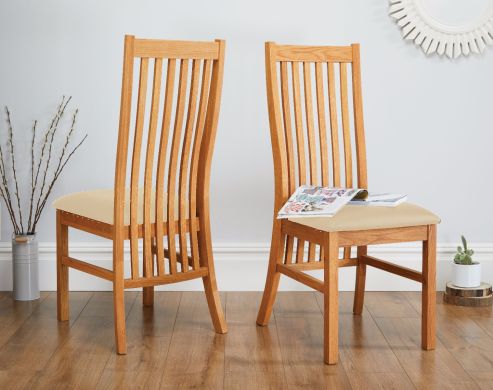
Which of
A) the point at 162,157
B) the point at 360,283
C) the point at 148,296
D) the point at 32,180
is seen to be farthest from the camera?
A: the point at 32,180

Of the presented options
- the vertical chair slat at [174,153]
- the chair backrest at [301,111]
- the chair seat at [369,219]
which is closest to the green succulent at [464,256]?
the chair backrest at [301,111]

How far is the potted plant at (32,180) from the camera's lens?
3061 millimetres

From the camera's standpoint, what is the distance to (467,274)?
10.0 ft

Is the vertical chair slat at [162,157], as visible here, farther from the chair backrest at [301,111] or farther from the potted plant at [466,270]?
the potted plant at [466,270]

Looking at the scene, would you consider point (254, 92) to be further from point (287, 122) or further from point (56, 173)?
point (56, 173)

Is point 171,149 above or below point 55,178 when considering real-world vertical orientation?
above

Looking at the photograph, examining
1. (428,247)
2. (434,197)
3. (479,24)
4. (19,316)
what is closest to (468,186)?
(434,197)

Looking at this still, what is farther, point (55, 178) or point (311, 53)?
point (55, 178)

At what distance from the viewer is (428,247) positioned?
2471 mm

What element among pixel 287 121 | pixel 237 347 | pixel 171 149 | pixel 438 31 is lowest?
pixel 237 347

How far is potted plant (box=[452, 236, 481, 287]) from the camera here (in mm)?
3049

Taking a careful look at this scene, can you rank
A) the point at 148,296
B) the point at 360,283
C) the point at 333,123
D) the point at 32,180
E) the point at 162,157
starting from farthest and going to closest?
1. the point at 32,180
2. the point at 148,296
3. the point at 360,283
4. the point at 333,123
5. the point at 162,157

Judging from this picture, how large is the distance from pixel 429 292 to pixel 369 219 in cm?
33

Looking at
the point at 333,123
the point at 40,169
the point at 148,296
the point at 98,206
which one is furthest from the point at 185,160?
the point at 40,169
